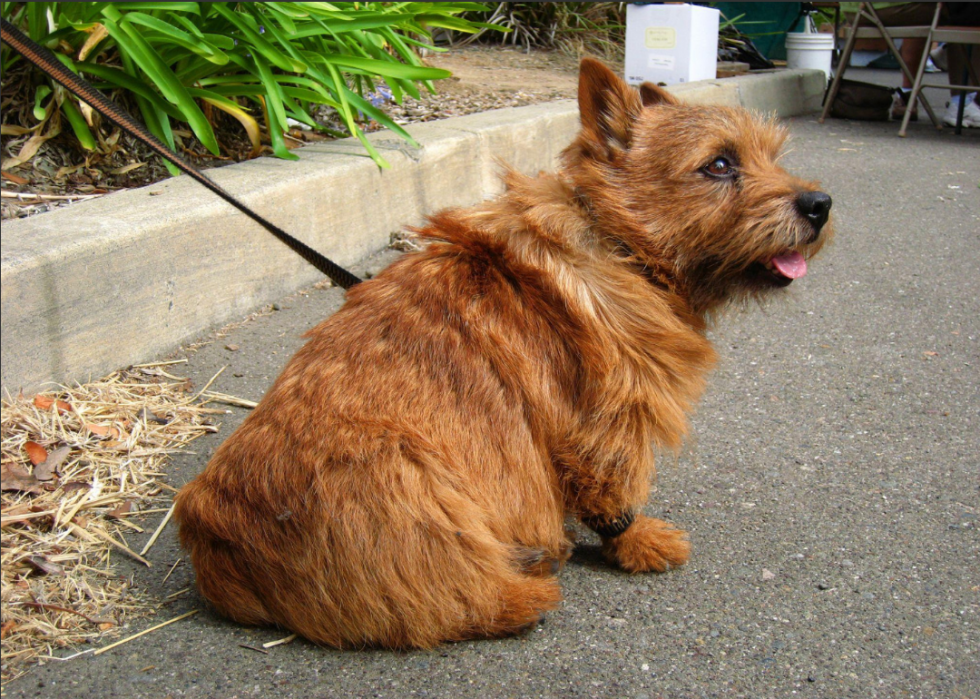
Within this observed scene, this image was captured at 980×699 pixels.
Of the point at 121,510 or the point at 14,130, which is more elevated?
the point at 14,130

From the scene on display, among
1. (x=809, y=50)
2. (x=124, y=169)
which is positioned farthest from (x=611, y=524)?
(x=809, y=50)

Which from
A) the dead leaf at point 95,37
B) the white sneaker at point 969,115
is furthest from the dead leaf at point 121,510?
the white sneaker at point 969,115

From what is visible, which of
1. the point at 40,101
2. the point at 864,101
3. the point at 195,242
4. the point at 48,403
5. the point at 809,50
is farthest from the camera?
the point at 809,50

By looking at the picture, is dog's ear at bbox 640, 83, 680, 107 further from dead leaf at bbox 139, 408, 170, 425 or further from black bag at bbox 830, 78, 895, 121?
black bag at bbox 830, 78, 895, 121

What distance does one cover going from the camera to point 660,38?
8883 millimetres

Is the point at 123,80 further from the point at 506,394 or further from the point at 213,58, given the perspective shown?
the point at 506,394

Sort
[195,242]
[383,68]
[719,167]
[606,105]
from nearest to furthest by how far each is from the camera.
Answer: [719,167] < [606,105] < [195,242] < [383,68]

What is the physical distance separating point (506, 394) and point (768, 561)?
45.8 inches

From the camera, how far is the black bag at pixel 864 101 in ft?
31.7

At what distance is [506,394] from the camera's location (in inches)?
102

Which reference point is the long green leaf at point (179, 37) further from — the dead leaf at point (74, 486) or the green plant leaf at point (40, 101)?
the dead leaf at point (74, 486)

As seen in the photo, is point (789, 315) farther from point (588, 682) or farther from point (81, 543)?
point (81, 543)

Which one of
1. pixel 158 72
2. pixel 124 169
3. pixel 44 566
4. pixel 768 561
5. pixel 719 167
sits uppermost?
pixel 158 72

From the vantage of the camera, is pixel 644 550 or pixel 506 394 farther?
pixel 644 550
